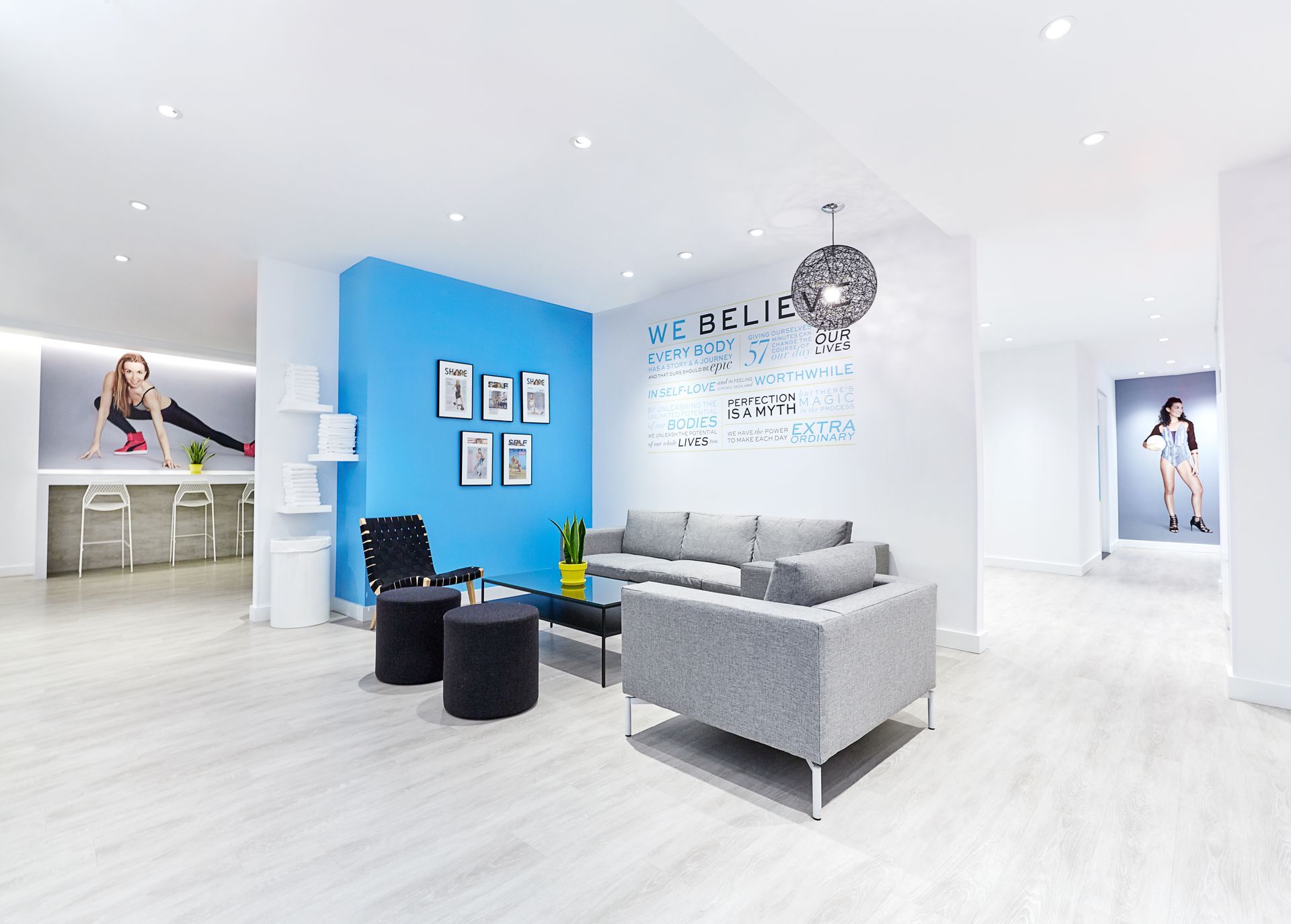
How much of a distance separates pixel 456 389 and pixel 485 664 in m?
3.27

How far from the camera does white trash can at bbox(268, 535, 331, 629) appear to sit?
500 centimetres

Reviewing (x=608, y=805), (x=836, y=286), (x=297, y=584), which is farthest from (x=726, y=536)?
(x=297, y=584)

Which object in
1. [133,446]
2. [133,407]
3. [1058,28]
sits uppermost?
[1058,28]

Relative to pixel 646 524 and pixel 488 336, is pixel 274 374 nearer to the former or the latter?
pixel 488 336

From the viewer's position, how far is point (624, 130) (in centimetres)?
328

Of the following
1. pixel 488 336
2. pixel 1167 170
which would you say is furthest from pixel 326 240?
pixel 1167 170

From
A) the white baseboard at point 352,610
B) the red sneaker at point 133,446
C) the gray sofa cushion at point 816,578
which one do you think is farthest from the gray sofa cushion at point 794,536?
the red sneaker at point 133,446

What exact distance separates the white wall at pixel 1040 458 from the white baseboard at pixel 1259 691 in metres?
4.00

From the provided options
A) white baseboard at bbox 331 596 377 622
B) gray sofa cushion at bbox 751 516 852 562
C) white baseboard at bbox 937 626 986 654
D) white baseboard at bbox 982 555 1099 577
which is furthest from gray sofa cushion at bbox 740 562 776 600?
white baseboard at bbox 982 555 1099 577

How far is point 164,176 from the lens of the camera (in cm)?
385

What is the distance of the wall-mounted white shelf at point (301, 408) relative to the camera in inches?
205

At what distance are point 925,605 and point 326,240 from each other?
192 inches

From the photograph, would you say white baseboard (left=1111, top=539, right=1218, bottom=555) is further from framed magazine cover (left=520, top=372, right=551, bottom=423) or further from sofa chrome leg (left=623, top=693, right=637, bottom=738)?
sofa chrome leg (left=623, top=693, right=637, bottom=738)

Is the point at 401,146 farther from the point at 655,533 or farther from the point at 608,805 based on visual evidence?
the point at 655,533
